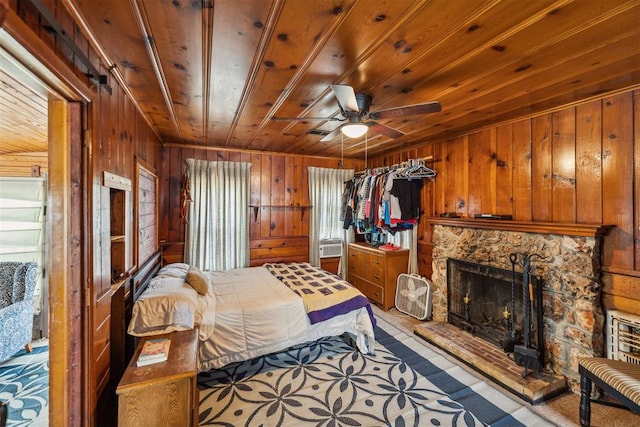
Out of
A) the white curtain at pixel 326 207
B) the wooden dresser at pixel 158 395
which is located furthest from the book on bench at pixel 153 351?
the white curtain at pixel 326 207

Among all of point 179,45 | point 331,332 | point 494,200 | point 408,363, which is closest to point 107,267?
point 179,45

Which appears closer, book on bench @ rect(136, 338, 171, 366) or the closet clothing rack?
book on bench @ rect(136, 338, 171, 366)

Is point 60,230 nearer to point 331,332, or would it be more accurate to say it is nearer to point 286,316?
point 286,316

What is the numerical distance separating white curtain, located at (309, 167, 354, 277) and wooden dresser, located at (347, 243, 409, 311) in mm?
579

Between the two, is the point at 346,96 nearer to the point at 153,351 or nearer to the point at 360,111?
the point at 360,111

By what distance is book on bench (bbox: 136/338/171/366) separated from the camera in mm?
1593

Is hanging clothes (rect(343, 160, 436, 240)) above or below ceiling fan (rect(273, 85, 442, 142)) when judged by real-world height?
below

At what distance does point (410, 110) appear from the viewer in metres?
1.92

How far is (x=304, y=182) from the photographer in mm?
4676

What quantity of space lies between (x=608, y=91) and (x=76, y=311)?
3.85 metres

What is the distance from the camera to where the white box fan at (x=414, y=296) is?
3502 millimetres

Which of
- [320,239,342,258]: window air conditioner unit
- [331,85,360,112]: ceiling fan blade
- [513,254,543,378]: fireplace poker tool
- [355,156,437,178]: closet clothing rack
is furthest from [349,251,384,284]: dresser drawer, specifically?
[331,85,360,112]: ceiling fan blade

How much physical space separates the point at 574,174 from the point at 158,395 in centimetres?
350

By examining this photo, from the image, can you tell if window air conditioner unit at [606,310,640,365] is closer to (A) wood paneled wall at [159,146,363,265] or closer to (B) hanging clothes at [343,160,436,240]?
(B) hanging clothes at [343,160,436,240]
